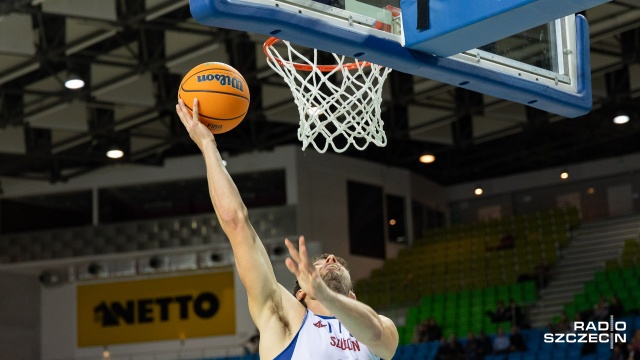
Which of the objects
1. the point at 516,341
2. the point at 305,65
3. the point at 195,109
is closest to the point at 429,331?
the point at 516,341

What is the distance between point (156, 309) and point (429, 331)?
22.9ft

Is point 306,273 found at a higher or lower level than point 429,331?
higher

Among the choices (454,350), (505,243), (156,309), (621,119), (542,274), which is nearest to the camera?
(454,350)

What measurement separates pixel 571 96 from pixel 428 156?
61.2 ft

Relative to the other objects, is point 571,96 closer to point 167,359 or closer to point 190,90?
point 190,90

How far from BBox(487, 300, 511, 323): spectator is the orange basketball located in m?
15.4

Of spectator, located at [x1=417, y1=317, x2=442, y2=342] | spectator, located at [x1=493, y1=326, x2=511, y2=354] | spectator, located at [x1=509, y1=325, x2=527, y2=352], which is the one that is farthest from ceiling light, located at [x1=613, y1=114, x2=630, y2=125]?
spectator, located at [x1=493, y1=326, x2=511, y2=354]

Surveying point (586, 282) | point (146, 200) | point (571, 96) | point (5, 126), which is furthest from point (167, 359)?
point (571, 96)

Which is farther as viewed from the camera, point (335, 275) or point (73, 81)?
point (73, 81)

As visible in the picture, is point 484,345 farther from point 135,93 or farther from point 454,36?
point 454,36

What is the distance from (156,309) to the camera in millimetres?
23609

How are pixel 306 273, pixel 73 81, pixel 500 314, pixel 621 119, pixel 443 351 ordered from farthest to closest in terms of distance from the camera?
pixel 621 119 → pixel 500 314 → pixel 443 351 → pixel 73 81 → pixel 306 273

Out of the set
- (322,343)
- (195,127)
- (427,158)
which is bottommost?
(322,343)

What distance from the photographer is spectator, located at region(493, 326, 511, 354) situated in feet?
58.7
